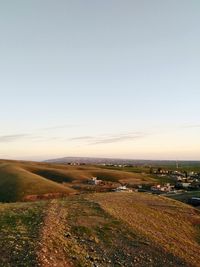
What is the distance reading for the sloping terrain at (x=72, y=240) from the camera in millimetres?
24797

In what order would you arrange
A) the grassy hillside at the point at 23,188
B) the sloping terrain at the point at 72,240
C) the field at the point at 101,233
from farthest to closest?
the grassy hillside at the point at 23,188, the field at the point at 101,233, the sloping terrain at the point at 72,240

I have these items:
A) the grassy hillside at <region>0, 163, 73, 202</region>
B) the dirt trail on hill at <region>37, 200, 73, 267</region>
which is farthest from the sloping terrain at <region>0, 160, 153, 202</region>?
the dirt trail on hill at <region>37, 200, 73, 267</region>

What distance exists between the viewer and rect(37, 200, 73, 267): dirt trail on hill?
2375 cm

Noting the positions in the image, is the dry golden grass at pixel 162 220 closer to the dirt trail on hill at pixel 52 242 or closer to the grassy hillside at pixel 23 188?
the dirt trail on hill at pixel 52 242

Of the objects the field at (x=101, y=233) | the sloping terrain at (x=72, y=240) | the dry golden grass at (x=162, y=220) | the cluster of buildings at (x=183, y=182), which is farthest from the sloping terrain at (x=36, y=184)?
the sloping terrain at (x=72, y=240)

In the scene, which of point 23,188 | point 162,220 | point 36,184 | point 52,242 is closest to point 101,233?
point 52,242

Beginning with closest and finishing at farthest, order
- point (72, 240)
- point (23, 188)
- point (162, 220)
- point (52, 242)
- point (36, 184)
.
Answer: point (52, 242), point (72, 240), point (162, 220), point (23, 188), point (36, 184)

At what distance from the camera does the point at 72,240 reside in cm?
2980

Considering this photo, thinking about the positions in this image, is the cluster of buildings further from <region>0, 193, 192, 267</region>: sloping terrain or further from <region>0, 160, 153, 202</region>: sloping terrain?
<region>0, 193, 192, 267</region>: sloping terrain

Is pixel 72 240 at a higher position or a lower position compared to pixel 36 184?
lower

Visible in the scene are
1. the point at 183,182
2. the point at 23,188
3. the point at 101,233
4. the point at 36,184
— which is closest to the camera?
the point at 101,233

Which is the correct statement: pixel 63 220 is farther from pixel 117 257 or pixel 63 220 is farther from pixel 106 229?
pixel 117 257

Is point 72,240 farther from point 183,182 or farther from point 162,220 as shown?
point 183,182

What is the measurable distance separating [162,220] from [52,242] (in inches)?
731
